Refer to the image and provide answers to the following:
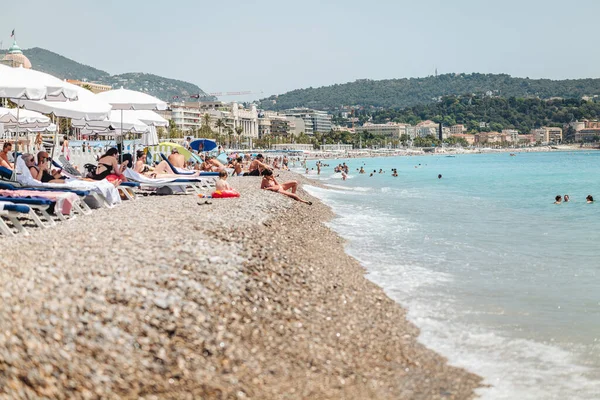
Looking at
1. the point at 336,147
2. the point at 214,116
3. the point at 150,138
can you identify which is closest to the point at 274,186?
the point at 150,138

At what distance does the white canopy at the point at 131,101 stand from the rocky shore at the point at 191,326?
760 cm

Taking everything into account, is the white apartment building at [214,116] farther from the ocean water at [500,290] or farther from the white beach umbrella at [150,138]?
the ocean water at [500,290]

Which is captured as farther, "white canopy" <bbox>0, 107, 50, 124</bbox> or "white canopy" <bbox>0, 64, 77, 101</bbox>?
"white canopy" <bbox>0, 107, 50, 124</bbox>

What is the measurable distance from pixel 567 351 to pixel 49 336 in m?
4.29

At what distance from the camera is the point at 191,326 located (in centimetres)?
477

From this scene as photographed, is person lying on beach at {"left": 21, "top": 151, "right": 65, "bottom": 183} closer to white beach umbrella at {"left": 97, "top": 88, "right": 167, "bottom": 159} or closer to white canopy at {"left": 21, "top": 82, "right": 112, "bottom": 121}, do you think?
white canopy at {"left": 21, "top": 82, "right": 112, "bottom": 121}

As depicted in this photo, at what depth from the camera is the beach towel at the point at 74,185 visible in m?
11.0

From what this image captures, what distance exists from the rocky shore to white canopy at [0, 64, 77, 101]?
9.35 feet

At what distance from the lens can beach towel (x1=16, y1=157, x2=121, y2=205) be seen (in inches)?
432

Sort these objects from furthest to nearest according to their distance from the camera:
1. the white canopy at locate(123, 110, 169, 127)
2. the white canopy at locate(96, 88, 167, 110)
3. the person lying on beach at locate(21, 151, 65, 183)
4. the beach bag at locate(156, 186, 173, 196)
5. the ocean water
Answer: the white canopy at locate(123, 110, 169, 127), the white canopy at locate(96, 88, 167, 110), the beach bag at locate(156, 186, 173, 196), the person lying on beach at locate(21, 151, 65, 183), the ocean water

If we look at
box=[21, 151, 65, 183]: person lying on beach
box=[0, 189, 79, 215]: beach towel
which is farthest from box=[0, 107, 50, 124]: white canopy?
box=[0, 189, 79, 215]: beach towel

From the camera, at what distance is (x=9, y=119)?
18.7 metres

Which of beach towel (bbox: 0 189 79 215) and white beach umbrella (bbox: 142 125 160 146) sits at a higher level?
white beach umbrella (bbox: 142 125 160 146)

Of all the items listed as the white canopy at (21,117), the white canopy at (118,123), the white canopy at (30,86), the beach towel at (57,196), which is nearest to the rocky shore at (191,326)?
the beach towel at (57,196)
